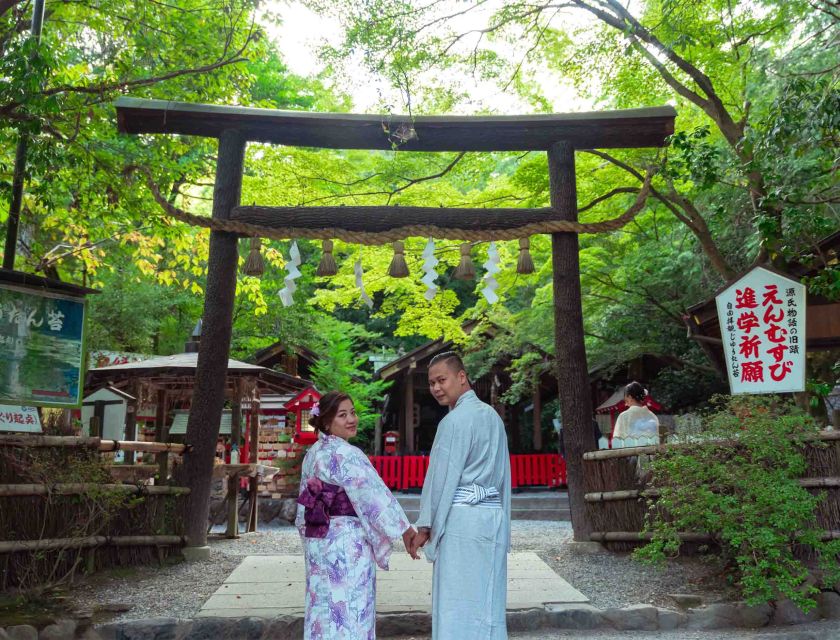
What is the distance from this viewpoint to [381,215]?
8.22 metres

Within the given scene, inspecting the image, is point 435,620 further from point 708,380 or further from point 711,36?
point 708,380

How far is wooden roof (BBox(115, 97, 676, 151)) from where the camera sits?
26.7 ft

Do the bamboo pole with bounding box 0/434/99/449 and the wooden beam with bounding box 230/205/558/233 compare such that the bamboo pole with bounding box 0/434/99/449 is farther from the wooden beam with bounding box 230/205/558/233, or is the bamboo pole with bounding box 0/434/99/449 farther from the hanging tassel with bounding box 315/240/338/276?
the hanging tassel with bounding box 315/240/338/276

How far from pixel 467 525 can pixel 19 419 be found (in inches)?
186

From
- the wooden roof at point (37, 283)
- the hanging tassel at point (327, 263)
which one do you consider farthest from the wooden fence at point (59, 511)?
the hanging tassel at point (327, 263)

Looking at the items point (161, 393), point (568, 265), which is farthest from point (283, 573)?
point (161, 393)

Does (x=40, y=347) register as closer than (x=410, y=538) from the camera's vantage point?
No

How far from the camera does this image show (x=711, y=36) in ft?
38.3

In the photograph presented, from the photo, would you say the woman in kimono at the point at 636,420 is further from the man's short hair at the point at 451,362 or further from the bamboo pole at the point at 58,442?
the bamboo pole at the point at 58,442

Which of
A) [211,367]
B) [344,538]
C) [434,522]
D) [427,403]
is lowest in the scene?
[344,538]

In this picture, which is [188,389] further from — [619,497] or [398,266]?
[619,497]

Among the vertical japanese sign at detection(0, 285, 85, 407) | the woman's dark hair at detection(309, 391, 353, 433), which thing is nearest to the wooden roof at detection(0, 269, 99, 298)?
the vertical japanese sign at detection(0, 285, 85, 407)

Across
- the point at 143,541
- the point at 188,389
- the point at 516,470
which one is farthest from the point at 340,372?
the point at 143,541

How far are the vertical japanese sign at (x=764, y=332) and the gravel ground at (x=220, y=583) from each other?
198 centimetres
